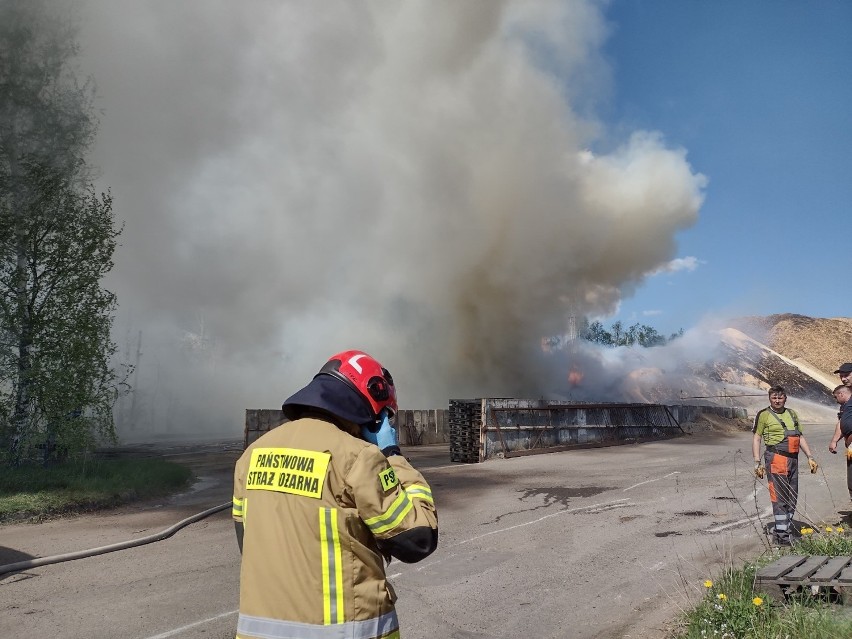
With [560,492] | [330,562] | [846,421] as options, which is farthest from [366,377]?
[560,492]

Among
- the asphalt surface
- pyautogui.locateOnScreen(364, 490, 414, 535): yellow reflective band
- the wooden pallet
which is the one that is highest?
pyautogui.locateOnScreen(364, 490, 414, 535): yellow reflective band

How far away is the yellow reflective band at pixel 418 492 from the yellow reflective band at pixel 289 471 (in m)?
0.29

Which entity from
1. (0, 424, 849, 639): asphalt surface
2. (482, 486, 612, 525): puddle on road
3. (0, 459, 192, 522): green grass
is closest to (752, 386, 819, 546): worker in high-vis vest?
(0, 424, 849, 639): asphalt surface

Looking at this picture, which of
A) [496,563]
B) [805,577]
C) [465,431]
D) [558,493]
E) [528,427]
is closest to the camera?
[805,577]

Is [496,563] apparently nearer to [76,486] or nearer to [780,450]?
[780,450]

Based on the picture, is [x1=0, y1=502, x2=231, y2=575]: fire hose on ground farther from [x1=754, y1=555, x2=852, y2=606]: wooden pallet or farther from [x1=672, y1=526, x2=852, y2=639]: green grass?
[x1=754, y1=555, x2=852, y2=606]: wooden pallet

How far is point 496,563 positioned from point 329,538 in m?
5.33

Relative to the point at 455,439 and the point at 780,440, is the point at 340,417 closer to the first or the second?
the point at 780,440

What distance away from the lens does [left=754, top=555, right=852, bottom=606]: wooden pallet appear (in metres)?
4.39

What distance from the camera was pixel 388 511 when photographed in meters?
1.96

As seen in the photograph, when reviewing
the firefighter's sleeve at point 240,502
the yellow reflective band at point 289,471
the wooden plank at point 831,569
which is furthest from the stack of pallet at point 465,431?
the yellow reflective band at point 289,471

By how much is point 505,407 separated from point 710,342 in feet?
156

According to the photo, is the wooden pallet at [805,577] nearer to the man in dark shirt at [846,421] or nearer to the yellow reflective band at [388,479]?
the man in dark shirt at [846,421]

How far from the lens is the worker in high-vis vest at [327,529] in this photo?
77.2 inches
